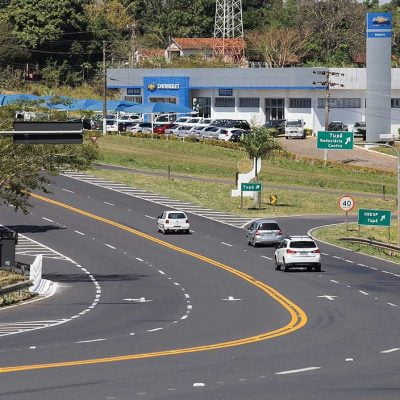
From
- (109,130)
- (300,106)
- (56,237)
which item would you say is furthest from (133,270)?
(300,106)

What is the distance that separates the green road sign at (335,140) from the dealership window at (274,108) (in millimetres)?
50579

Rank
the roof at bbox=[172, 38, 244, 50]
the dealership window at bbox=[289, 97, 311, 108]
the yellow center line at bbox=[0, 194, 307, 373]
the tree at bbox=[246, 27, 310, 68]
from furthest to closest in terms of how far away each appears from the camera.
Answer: the roof at bbox=[172, 38, 244, 50] < the tree at bbox=[246, 27, 310, 68] < the dealership window at bbox=[289, 97, 311, 108] < the yellow center line at bbox=[0, 194, 307, 373]

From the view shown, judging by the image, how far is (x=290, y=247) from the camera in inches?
1992

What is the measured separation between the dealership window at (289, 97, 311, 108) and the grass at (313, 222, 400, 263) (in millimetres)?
55875

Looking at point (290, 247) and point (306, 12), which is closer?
point (290, 247)

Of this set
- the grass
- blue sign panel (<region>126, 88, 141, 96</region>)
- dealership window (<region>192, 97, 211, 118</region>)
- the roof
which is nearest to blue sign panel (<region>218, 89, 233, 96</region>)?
dealership window (<region>192, 97, 211, 118</region>)

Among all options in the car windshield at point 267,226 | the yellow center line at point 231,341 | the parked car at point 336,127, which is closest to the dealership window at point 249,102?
the parked car at point 336,127

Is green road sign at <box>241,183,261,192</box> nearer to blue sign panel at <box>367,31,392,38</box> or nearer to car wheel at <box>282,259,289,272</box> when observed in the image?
car wheel at <box>282,259,289,272</box>

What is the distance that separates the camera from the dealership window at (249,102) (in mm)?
132125

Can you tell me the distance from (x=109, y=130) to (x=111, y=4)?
66.3 m

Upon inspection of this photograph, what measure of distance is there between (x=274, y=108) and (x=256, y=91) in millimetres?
2796

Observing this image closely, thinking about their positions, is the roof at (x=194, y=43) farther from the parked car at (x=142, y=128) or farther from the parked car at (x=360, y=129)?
the parked car at (x=142, y=128)

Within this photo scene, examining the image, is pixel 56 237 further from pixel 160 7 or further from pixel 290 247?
pixel 160 7

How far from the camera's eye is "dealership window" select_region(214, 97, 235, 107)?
13368 cm
